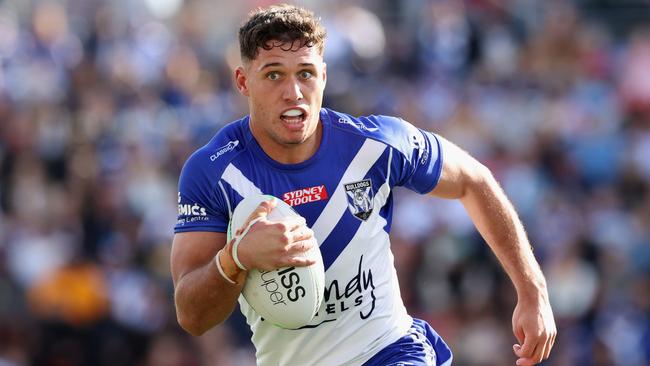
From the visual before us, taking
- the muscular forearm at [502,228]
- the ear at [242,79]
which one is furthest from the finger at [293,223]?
the muscular forearm at [502,228]

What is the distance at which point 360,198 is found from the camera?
213 inches

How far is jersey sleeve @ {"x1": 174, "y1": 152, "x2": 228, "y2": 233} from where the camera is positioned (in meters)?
5.14

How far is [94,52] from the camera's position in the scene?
1411 centimetres

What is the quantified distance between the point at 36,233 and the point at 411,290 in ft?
13.6

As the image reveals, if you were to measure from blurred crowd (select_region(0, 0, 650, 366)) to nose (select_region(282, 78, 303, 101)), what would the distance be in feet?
21.5

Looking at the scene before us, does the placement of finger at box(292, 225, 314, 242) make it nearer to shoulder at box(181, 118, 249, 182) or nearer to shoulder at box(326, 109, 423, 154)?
shoulder at box(181, 118, 249, 182)

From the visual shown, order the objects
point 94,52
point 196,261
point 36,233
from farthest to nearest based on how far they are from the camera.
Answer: point 94,52, point 36,233, point 196,261

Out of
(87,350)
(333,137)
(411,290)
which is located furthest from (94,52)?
(333,137)

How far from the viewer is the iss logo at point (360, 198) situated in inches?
212

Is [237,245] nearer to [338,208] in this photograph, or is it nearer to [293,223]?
[293,223]

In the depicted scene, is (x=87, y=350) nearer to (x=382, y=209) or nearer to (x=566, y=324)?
(x=566, y=324)

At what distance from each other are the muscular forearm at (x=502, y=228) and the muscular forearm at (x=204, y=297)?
55.0 inches

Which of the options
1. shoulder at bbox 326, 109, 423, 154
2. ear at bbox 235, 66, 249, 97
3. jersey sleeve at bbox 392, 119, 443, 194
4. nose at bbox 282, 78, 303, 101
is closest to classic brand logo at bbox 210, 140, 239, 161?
ear at bbox 235, 66, 249, 97

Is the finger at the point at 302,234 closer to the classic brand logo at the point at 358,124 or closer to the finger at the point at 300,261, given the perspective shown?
the finger at the point at 300,261
